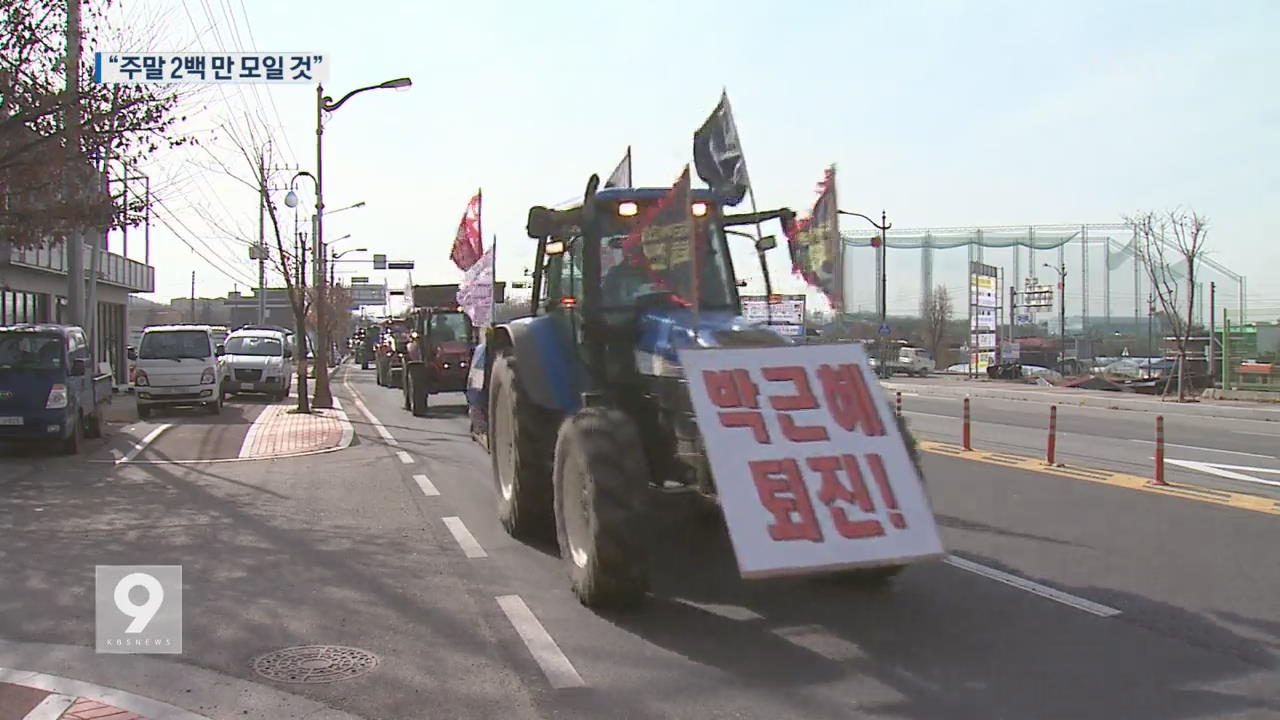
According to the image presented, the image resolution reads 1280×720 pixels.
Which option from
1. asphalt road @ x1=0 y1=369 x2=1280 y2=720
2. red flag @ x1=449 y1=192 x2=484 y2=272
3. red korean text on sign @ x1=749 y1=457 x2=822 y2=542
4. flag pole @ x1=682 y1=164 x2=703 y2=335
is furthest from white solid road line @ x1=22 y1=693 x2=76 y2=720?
red flag @ x1=449 y1=192 x2=484 y2=272

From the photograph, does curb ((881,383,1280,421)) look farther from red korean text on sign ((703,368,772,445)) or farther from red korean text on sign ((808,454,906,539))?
red korean text on sign ((703,368,772,445))

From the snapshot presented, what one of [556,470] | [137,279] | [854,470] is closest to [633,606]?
[556,470]

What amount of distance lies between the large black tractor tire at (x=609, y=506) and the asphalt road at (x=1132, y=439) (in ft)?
27.4

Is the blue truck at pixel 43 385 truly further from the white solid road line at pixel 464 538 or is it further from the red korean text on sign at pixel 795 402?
the red korean text on sign at pixel 795 402

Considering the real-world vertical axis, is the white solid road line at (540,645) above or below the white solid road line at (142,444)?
below

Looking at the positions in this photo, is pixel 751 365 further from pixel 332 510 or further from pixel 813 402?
pixel 332 510

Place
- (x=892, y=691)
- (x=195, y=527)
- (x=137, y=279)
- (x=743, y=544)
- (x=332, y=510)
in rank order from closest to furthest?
(x=892, y=691) → (x=743, y=544) → (x=195, y=527) → (x=332, y=510) → (x=137, y=279)

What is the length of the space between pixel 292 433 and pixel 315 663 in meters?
12.8

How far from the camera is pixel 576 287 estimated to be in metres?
7.47

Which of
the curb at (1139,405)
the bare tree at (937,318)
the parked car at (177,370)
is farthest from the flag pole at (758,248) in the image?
the bare tree at (937,318)

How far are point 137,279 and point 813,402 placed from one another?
122ft
